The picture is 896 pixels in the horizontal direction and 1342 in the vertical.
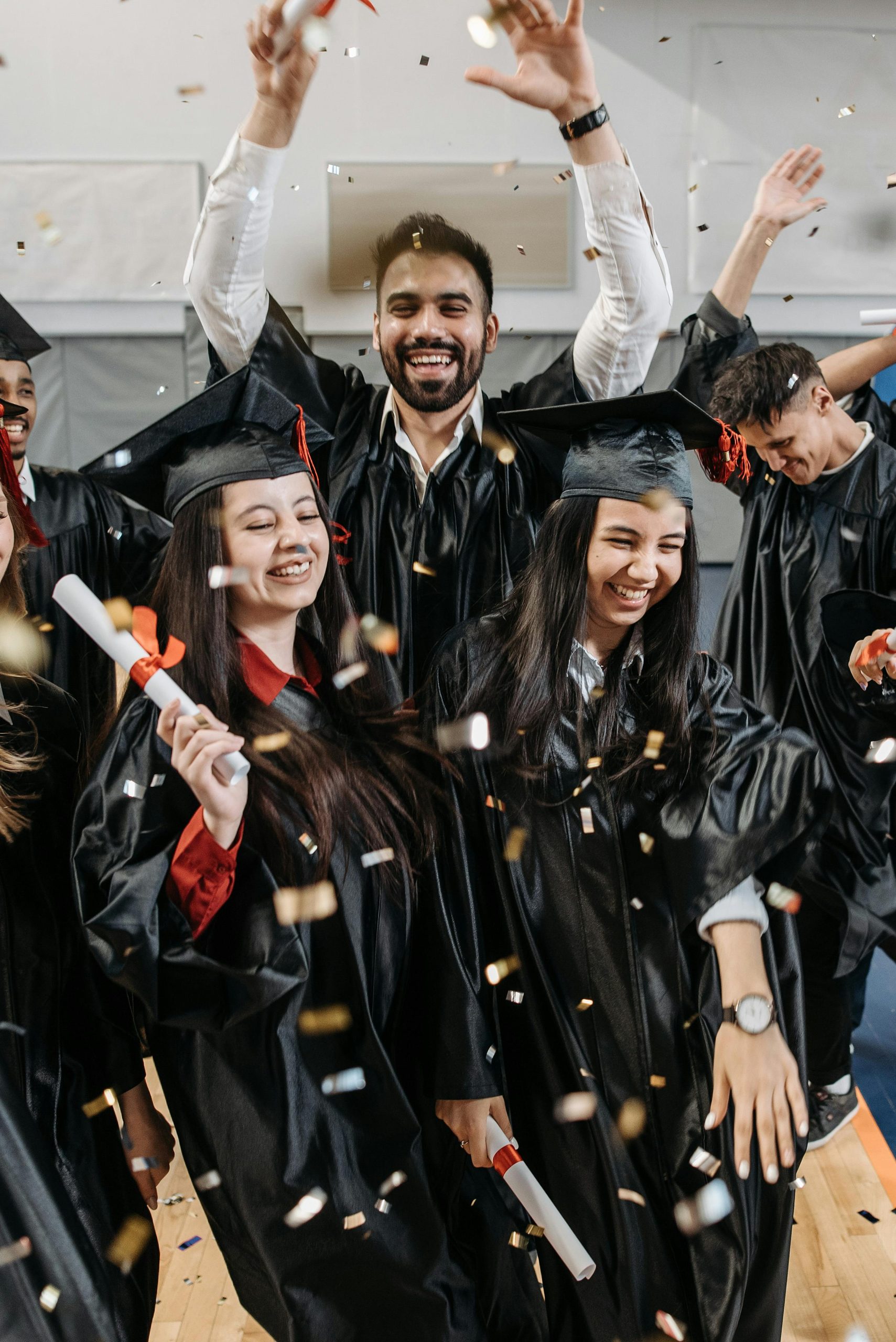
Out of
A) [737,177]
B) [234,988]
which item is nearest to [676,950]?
[234,988]

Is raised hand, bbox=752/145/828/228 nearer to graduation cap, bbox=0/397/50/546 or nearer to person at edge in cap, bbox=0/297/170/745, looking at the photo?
person at edge in cap, bbox=0/297/170/745

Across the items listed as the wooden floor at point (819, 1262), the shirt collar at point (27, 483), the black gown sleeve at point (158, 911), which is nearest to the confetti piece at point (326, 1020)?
the black gown sleeve at point (158, 911)

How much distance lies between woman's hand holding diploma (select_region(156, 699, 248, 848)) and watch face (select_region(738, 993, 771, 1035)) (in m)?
0.81

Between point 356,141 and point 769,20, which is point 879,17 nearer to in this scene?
point 769,20

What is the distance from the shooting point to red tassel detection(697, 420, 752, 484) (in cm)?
179

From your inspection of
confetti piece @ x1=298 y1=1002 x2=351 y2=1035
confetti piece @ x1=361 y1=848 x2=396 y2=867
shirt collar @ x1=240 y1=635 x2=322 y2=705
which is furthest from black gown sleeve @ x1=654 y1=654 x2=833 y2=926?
shirt collar @ x1=240 y1=635 x2=322 y2=705

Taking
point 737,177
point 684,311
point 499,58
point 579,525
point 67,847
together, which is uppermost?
point 499,58

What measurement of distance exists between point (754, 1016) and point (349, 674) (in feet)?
2.60

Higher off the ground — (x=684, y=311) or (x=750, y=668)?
(x=684, y=311)

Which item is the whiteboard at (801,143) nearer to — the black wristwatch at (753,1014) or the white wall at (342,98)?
the white wall at (342,98)

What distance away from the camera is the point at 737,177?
5965mm

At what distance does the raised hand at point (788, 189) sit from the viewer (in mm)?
2602

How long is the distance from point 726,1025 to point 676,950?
126 mm

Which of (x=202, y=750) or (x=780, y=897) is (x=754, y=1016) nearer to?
(x=780, y=897)
